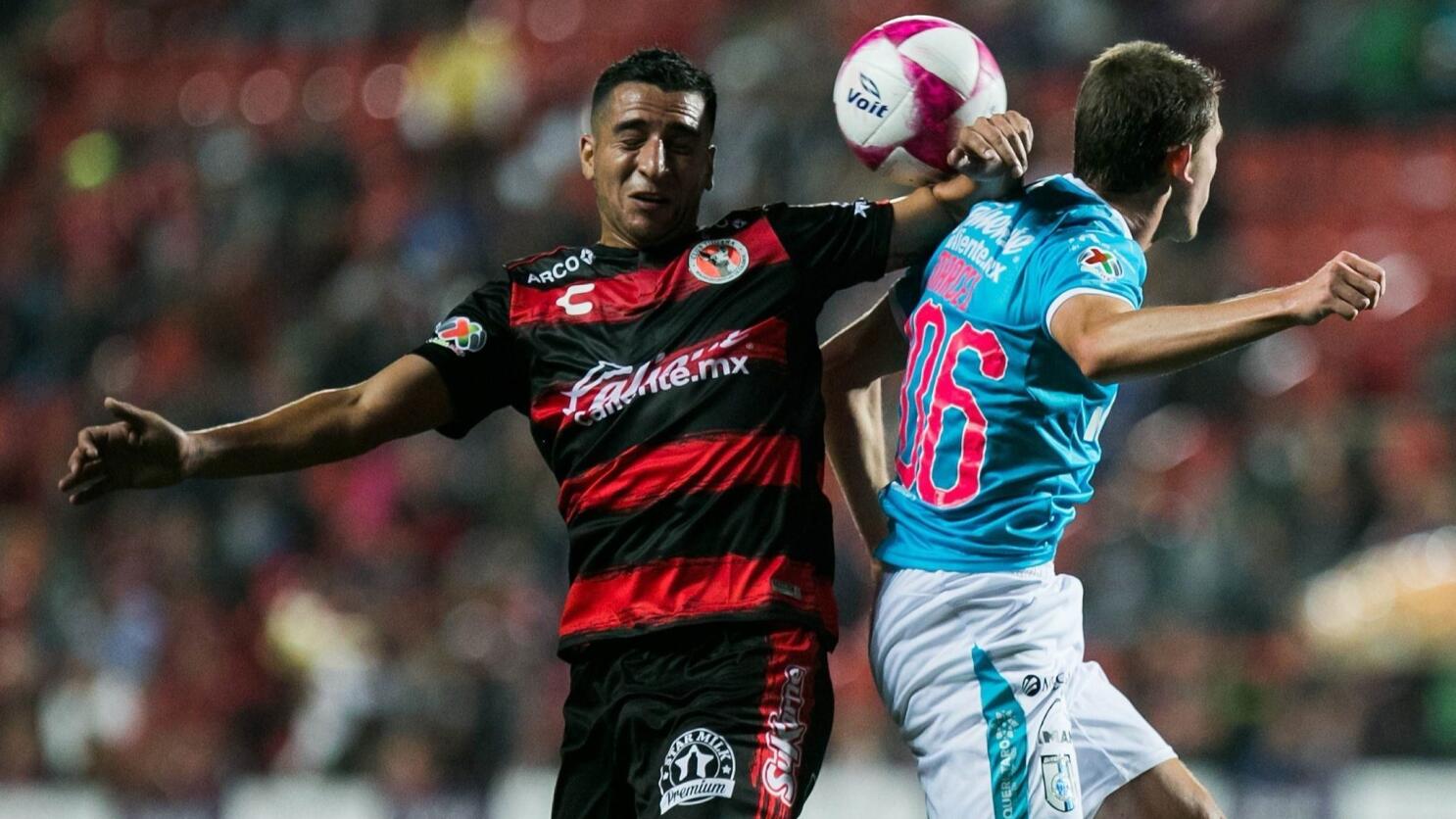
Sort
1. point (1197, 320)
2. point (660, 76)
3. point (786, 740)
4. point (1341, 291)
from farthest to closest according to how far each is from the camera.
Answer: point (660, 76) → point (786, 740) → point (1197, 320) → point (1341, 291)

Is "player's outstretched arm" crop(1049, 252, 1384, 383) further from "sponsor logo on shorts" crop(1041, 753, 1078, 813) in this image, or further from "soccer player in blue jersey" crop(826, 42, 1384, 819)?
"sponsor logo on shorts" crop(1041, 753, 1078, 813)

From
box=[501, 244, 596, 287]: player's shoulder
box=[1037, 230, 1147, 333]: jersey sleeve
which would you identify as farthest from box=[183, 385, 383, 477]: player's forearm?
box=[1037, 230, 1147, 333]: jersey sleeve

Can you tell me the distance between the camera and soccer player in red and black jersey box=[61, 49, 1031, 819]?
405cm

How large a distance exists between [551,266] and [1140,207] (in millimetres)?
1341

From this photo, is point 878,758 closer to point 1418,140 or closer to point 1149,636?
point 1149,636

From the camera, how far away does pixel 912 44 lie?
435 centimetres

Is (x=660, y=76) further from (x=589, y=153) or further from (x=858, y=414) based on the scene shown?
(x=858, y=414)

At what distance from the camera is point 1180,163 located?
411 centimetres

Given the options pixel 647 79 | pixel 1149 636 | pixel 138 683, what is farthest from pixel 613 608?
pixel 138 683

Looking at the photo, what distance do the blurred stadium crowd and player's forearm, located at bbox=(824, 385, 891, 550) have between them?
4.11 meters

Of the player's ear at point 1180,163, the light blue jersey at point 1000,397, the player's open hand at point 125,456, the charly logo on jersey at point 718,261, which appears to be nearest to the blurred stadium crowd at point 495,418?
the light blue jersey at point 1000,397

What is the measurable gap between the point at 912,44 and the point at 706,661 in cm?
145

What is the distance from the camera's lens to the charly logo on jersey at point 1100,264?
373cm

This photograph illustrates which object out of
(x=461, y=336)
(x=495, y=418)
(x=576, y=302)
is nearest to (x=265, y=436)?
(x=461, y=336)
